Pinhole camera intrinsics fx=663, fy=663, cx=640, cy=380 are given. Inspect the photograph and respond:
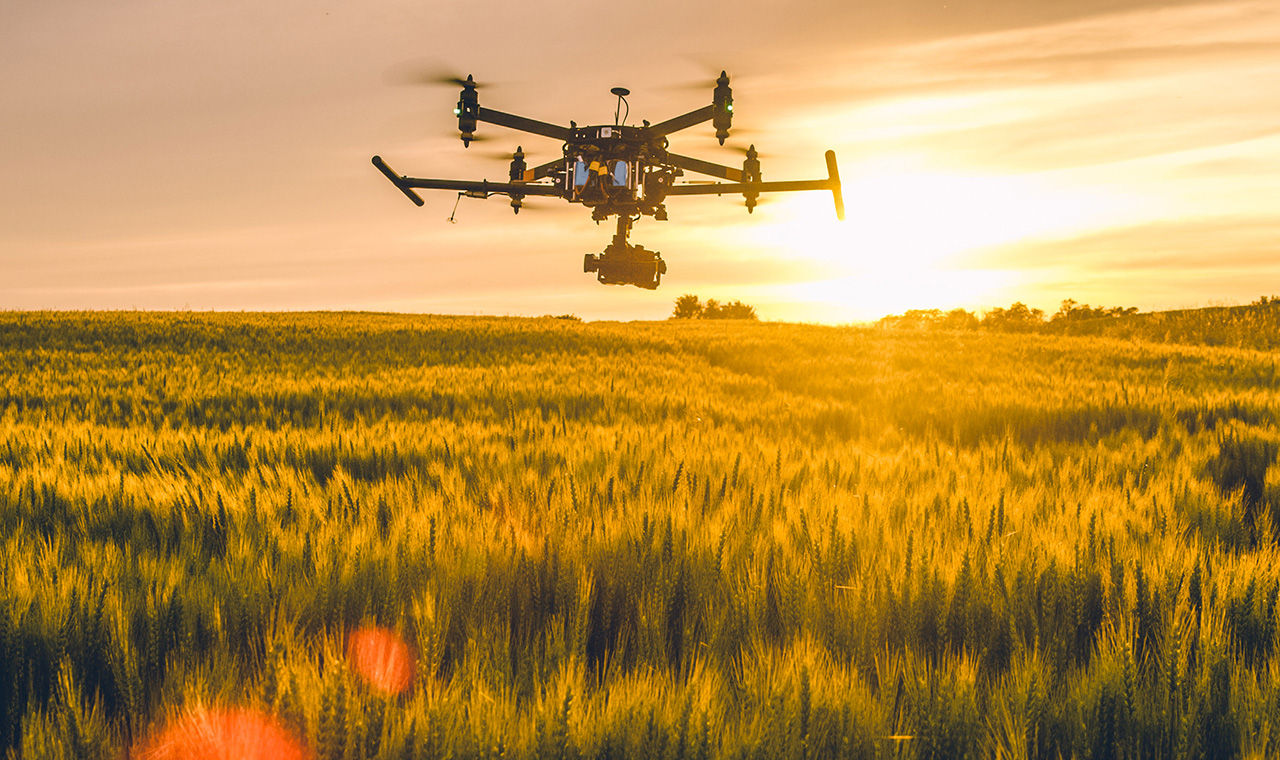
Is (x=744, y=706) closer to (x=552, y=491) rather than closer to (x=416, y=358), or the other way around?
(x=552, y=491)

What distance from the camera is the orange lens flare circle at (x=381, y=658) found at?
1511 mm

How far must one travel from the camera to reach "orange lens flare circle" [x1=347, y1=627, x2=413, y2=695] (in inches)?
59.5

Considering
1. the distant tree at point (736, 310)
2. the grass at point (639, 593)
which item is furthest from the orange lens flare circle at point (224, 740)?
the distant tree at point (736, 310)

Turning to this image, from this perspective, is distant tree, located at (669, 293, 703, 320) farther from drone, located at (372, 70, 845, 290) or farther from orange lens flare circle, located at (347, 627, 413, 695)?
orange lens flare circle, located at (347, 627, 413, 695)

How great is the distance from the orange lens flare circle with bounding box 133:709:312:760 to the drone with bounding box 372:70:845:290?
1114 cm

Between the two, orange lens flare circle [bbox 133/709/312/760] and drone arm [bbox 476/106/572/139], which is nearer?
orange lens flare circle [bbox 133/709/312/760]

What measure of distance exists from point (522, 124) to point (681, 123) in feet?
9.57

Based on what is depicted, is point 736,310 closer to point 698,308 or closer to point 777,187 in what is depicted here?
point 698,308

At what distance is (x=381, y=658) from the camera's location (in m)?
1.65

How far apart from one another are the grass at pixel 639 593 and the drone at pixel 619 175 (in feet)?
26.3

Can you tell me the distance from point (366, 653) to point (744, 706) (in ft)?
3.12

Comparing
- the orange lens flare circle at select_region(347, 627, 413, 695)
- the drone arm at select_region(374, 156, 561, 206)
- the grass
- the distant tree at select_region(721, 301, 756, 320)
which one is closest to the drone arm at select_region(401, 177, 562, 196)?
the drone arm at select_region(374, 156, 561, 206)

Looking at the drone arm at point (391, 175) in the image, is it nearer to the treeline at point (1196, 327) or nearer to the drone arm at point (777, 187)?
the drone arm at point (777, 187)

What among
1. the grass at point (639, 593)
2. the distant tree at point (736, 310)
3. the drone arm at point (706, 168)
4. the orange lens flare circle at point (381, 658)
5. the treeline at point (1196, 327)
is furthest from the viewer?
the distant tree at point (736, 310)
